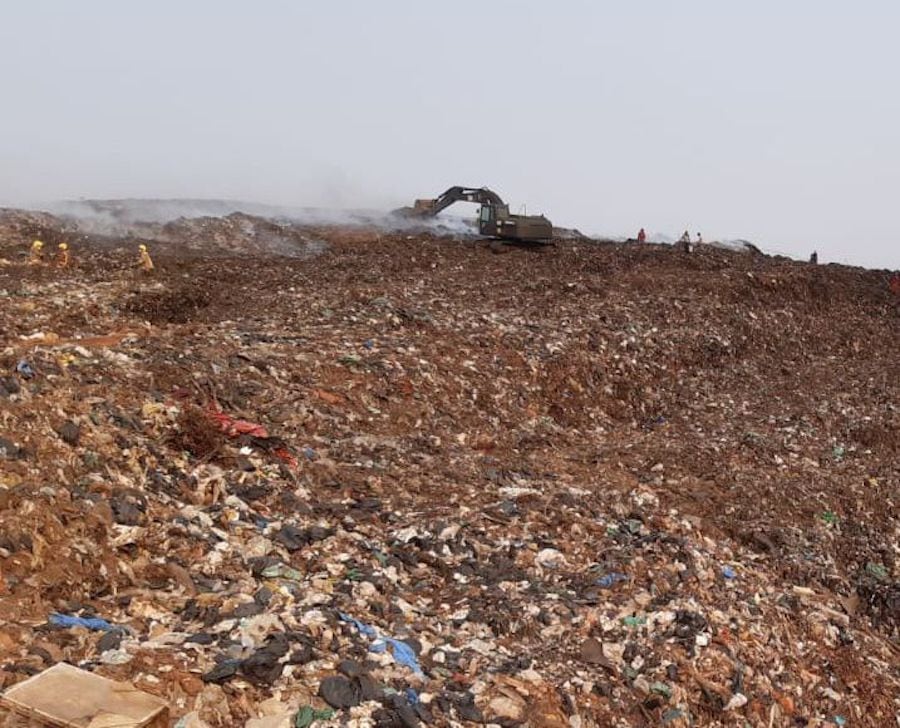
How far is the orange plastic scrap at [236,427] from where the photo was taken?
7.02 m

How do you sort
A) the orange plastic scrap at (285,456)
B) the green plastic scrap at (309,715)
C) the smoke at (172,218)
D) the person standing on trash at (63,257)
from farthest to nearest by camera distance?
the smoke at (172,218) < the person standing on trash at (63,257) < the orange plastic scrap at (285,456) < the green plastic scrap at (309,715)

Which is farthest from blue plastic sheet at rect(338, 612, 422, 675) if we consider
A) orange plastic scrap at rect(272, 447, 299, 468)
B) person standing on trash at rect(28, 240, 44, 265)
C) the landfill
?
person standing on trash at rect(28, 240, 44, 265)

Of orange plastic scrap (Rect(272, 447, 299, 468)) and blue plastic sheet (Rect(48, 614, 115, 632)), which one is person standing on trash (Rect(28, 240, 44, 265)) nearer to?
orange plastic scrap (Rect(272, 447, 299, 468))

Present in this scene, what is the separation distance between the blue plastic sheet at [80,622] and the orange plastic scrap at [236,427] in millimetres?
2936

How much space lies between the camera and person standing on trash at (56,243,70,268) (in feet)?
55.1

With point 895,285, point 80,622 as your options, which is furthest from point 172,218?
point 80,622

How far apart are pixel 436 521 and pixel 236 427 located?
2371 millimetres

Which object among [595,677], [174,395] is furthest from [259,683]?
[174,395]

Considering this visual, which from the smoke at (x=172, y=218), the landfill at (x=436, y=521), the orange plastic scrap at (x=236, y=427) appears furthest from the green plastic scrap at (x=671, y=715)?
the smoke at (x=172, y=218)

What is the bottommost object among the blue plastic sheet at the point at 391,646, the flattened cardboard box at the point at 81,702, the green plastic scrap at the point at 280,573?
Answer: the blue plastic sheet at the point at 391,646

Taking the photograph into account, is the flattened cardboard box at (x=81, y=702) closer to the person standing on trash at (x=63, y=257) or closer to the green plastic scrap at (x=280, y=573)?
the green plastic scrap at (x=280, y=573)

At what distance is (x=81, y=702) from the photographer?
3.09 meters

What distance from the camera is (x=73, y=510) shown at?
500cm

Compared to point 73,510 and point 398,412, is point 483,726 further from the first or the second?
point 398,412
